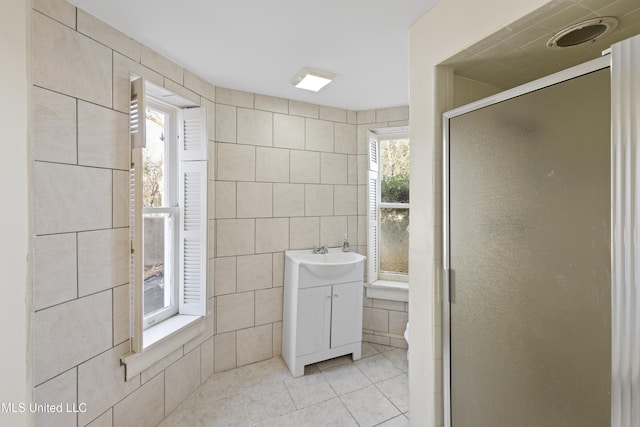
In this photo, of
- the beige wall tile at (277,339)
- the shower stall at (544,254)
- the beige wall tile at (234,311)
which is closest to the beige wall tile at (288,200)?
the beige wall tile at (234,311)

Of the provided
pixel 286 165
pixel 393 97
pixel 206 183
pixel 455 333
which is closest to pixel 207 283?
pixel 206 183

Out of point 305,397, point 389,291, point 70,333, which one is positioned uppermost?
point 70,333

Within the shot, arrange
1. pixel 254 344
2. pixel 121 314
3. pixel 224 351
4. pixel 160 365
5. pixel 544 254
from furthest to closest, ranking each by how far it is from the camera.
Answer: pixel 254 344
pixel 224 351
pixel 160 365
pixel 121 314
pixel 544 254

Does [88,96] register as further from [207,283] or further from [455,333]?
[455,333]

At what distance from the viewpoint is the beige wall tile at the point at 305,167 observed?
2.52m

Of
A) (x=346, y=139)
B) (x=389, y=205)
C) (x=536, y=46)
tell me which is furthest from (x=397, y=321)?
(x=536, y=46)

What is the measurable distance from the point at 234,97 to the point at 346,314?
2.02 meters

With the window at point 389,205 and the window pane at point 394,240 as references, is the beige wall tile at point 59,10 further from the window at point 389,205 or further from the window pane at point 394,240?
the window pane at point 394,240

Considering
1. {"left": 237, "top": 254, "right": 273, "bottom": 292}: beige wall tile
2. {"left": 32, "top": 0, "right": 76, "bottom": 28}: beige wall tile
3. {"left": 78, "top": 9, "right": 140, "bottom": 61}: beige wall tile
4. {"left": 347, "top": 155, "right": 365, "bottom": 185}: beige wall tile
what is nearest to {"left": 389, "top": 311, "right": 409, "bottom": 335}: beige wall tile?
{"left": 237, "top": 254, "right": 273, "bottom": 292}: beige wall tile

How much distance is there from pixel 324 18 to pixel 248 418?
7.74 ft

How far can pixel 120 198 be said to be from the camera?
150cm

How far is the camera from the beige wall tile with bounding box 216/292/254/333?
2.25 m

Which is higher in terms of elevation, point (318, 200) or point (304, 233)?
point (318, 200)

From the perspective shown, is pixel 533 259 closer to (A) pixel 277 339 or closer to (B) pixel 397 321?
(B) pixel 397 321
